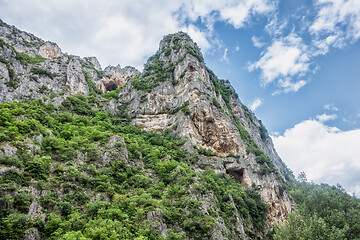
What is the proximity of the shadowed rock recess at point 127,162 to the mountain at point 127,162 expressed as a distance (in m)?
0.12

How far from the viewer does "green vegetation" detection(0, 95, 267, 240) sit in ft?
50.6

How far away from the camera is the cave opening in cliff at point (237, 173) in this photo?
42531 millimetres

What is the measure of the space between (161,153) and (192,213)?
13.5m

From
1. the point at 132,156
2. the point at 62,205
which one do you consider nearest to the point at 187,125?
the point at 132,156

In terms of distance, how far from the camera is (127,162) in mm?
28359

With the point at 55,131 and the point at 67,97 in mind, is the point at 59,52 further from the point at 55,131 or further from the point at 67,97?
the point at 55,131

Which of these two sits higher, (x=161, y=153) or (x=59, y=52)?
(x=59, y=52)

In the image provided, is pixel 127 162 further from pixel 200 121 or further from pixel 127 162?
pixel 200 121

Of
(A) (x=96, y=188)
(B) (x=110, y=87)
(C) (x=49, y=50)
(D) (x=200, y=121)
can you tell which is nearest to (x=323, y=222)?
(A) (x=96, y=188)

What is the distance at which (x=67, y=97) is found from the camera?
4300 cm

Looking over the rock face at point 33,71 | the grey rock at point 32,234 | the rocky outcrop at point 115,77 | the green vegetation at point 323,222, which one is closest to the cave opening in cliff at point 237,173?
the green vegetation at point 323,222

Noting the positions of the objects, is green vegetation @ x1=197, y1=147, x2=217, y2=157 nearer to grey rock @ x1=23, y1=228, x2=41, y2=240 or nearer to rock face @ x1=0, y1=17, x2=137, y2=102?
grey rock @ x1=23, y1=228, x2=41, y2=240

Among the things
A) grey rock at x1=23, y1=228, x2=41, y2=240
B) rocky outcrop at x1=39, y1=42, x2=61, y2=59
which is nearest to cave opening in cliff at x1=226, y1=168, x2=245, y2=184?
grey rock at x1=23, y1=228, x2=41, y2=240

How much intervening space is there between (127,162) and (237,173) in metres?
24.7
